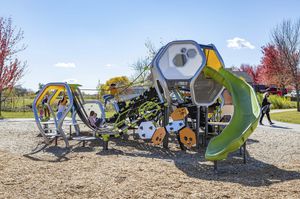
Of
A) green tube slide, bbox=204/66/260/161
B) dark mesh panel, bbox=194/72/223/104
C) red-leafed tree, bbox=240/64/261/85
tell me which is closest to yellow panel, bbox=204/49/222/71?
dark mesh panel, bbox=194/72/223/104

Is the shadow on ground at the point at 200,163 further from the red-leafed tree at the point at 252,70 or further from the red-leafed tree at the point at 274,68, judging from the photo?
the red-leafed tree at the point at 252,70

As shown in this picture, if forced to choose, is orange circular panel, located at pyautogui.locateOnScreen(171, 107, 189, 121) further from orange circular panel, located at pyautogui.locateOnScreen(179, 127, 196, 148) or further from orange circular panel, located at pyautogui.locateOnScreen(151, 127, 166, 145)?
orange circular panel, located at pyautogui.locateOnScreen(151, 127, 166, 145)

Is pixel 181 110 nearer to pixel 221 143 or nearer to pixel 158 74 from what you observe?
pixel 158 74

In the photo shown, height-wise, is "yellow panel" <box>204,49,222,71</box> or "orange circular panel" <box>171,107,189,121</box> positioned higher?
"yellow panel" <box>204,49,222,71</box>

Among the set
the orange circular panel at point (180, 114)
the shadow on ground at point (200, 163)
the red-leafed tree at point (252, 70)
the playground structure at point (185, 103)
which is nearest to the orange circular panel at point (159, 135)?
the playground structure at point (185, 103)

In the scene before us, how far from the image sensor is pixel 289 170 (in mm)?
6879

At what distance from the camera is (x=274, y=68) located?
3506 cm

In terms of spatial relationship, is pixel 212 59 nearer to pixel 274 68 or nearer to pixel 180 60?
pixel 180 60

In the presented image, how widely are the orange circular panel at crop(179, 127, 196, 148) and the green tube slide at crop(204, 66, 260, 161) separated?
59.5 inches

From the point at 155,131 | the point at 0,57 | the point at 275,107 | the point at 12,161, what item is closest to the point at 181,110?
the point at 155,131

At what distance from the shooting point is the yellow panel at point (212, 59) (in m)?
9.40

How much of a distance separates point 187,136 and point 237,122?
188 centimetres

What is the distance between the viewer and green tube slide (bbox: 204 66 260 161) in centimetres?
677

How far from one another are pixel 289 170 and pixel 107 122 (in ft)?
20.3
